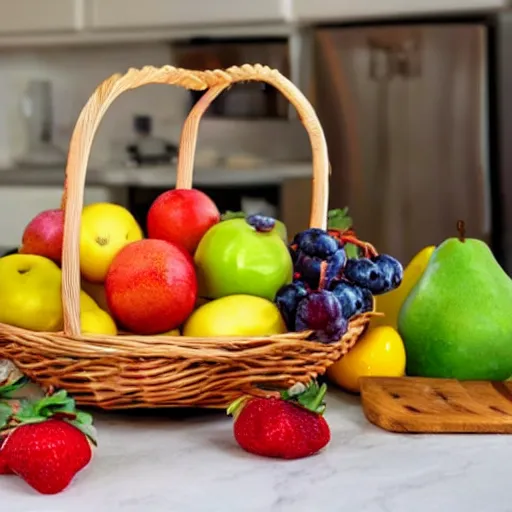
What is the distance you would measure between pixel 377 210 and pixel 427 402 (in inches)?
67.0

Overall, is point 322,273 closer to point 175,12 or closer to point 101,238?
point 101,238

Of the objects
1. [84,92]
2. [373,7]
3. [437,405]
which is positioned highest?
[373,7]

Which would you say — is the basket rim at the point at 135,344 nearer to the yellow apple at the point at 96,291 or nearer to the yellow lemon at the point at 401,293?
the yellow apple at the point at 96,291

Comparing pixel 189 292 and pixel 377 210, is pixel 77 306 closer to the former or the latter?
pixel 189 292

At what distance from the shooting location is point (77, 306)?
2.34ft

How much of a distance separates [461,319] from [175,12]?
2.07 m

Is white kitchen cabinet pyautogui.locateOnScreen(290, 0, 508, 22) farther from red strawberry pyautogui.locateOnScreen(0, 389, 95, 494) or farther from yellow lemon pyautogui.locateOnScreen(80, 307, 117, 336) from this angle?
red strawberry pyautogui.locateOnScreen(0, 389, 95, 494)

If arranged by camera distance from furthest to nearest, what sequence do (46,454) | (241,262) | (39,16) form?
(39,16) < (241,262) < (46,454)

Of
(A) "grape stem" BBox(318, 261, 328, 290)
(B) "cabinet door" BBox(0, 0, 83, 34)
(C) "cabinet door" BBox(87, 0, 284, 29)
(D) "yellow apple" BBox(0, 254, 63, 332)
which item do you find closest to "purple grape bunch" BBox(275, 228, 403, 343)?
(A) "grape stem" BBox(318, 261, 328, 290)

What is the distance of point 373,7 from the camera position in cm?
245

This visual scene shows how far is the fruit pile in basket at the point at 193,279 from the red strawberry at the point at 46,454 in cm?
17

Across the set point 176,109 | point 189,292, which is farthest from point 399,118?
point 189,292

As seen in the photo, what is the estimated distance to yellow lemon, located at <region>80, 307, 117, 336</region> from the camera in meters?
0.74

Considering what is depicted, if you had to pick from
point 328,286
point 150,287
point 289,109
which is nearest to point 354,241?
point 328,286
